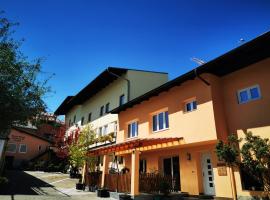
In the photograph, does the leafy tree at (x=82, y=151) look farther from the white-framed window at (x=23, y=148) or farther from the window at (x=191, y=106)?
the white-framed window at (x=23, y=148)

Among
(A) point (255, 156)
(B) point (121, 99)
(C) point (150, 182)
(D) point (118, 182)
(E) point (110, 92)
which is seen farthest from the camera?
(E) point (110, 92)

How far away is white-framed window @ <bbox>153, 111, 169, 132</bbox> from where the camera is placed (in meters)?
16.6

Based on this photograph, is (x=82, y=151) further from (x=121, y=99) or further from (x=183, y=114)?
(x=183, y=114)

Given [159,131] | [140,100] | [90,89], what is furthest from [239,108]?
[90,89]

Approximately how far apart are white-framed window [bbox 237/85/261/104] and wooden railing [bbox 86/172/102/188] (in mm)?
10530

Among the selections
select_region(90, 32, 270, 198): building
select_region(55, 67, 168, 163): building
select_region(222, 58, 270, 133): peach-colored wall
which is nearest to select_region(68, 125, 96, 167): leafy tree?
select_region(90, 32, 270, 198): building

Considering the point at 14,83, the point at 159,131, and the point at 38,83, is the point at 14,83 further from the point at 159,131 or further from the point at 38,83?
the point at 159,131

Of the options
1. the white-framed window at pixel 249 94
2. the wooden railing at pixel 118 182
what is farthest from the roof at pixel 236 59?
the wooden railing at pixel 118 182

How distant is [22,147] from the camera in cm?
4106

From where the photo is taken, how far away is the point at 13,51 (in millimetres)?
11570

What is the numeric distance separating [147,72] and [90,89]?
7.50m

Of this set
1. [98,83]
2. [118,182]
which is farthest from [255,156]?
[98,83]

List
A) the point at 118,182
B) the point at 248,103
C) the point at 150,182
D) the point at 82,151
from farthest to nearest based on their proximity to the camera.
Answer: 1. the point at 82,151
2. the point at 118,182
3. the point at 150,182
4. the point at 248,103

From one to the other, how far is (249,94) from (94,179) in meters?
11.7
